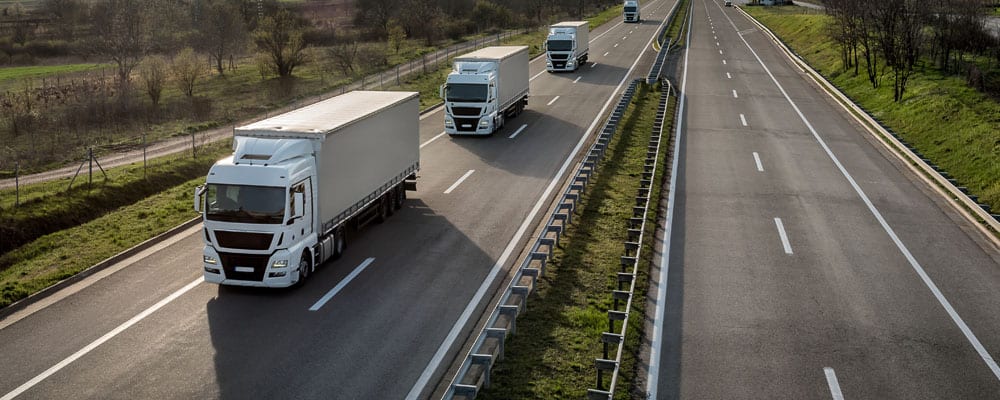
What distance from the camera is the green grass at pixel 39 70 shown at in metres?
58.3

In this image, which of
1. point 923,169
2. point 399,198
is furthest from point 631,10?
point 399,198

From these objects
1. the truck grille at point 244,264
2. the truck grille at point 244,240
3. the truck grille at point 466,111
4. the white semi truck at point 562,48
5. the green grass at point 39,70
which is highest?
the white semi truck at point 562,48

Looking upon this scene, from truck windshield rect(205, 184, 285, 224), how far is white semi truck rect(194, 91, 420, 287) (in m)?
0.02

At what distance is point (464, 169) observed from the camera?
27.3 metres

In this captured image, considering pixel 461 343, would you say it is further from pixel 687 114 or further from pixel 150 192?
pixel 687 114

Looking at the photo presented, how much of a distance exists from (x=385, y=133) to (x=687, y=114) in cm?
2071

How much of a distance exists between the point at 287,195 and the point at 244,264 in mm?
1685

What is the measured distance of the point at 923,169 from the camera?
87.4ft

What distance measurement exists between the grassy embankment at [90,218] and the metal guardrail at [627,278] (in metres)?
12.1

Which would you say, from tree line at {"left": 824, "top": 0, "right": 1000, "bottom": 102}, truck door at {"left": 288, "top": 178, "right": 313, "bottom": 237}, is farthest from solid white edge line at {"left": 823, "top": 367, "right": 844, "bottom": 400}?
tree line at {"left": 824, "top": 0, "right": 1000, "bottom": 102}

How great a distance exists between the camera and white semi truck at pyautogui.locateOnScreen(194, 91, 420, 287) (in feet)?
52.0

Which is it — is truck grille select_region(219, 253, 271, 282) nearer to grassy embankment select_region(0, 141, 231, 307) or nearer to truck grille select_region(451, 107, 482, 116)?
grassy embankment select_region(0, 141, 231, 307)

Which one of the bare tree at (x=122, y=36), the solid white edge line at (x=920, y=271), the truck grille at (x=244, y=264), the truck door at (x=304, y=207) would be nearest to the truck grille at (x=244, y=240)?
the truck grille at (x=244, y=264)

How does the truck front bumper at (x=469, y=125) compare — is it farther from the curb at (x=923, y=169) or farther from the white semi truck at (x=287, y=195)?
the curb at (x=923, y=169)
